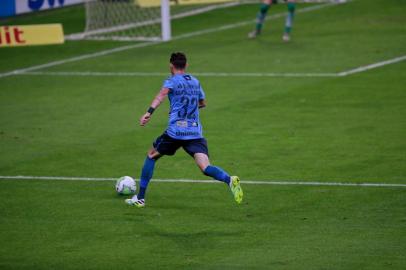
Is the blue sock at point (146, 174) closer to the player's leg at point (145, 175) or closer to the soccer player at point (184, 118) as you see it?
the player's leg at point (145, 175)

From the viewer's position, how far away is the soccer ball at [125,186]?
14.8 meters

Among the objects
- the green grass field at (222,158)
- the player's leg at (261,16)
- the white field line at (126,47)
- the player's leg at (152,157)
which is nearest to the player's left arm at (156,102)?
the player's leg at (152,157)

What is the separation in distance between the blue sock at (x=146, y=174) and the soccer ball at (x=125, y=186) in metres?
0.57

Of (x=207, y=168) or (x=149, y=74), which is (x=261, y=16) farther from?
(x=207, y=168)

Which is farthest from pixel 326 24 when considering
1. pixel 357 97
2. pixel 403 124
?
pixel 403 124

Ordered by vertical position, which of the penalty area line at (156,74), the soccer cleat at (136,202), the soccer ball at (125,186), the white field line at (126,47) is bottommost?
the soccer cleat at (136,202)

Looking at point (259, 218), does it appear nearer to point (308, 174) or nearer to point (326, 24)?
point (308, 174)

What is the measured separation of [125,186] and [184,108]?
5.87 ft

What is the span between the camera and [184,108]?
44.7 ft

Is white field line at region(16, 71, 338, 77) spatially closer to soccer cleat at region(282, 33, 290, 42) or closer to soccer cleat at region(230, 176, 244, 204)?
soccer cleat at region(282, 33, 290, 42)

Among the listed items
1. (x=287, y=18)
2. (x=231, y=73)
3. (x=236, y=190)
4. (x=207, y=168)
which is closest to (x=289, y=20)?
(x=287, y=18)

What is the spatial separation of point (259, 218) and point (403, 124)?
6.70 m

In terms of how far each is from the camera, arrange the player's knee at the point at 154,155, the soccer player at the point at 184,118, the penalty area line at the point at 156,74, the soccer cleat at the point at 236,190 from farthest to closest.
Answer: the penalty area line at the point at 156,74, the player's knee at the point at 154,155, the soccer player at the point at 184,118, the soccer cleat at the point at 236,190

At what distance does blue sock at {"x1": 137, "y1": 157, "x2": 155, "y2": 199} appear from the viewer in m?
14.0
